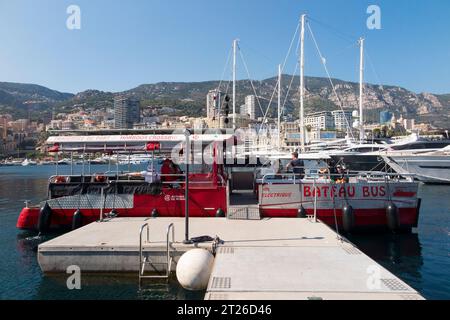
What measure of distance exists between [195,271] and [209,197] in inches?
240

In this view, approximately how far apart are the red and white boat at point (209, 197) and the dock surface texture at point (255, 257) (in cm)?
107

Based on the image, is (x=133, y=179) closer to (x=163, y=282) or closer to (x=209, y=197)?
(x=209, y=197)

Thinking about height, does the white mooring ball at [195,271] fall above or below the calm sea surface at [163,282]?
above

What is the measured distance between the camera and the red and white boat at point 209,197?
13.8 metres

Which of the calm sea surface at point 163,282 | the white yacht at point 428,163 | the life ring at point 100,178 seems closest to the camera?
the calm sea surface at point 163,282

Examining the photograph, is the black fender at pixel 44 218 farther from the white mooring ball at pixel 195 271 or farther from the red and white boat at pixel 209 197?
the white mooring ball at pixel 195 271

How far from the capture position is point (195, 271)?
7.82m

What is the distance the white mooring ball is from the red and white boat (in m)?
5.48

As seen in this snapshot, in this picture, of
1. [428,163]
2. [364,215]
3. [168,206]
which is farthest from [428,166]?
[168,206]

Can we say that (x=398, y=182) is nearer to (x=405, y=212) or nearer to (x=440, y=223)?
(x=405, y=212)

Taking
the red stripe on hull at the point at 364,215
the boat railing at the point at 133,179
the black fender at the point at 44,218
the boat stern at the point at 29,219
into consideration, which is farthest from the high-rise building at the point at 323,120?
the black fender at the point at 44,218
